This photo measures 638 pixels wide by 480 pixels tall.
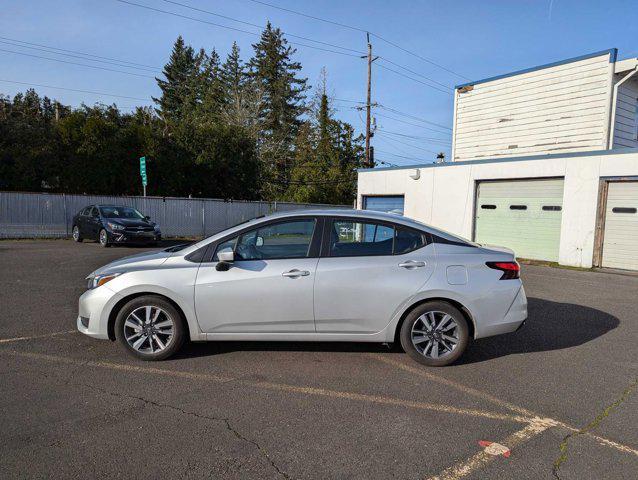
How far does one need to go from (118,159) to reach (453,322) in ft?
74.6

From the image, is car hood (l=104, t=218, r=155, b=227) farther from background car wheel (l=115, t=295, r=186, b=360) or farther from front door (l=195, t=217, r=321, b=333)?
front door (l=195, t=217, r=321, b=333)

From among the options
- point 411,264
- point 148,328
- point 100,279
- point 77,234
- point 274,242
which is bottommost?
point 77,234

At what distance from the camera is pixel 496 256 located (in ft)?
15.0

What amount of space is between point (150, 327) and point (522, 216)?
12945mm

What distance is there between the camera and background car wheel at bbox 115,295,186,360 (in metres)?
4.39

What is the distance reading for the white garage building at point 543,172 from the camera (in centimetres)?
1221

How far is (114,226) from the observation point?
14.8 meters

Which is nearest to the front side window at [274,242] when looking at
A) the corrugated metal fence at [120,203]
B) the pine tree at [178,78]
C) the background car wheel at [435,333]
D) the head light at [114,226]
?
the background car wheel at [435,333]

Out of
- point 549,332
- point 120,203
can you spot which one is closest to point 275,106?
point 120,203

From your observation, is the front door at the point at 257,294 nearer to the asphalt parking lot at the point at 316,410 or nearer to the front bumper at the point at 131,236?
the asphalt parking lot at the point at 316,410

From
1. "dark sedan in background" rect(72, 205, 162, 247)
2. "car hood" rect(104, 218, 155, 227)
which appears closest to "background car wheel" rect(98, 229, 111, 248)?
"dark sedan in background" rect(72, 205, 162, 247)

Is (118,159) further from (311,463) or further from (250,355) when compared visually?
(311,463)

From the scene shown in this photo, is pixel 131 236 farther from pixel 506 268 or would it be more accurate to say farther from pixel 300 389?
pixel 506 268

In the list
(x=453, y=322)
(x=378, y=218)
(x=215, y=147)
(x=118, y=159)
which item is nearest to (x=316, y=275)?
(x=378, y=218)
